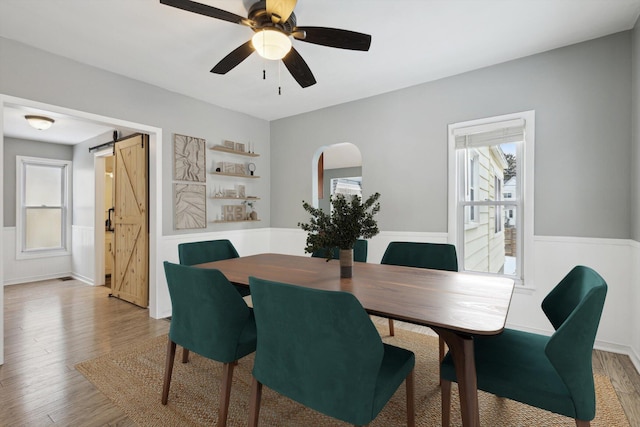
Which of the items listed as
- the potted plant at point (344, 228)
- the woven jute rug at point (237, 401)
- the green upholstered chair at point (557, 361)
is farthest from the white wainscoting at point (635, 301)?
the potted plant at point (344, 228)

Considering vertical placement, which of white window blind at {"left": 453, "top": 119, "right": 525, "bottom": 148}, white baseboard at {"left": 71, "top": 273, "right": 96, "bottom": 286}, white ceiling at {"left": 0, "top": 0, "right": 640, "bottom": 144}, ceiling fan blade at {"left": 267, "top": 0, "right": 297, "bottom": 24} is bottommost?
white baseboard at {"left": 71, "top": 273, "right": 96, "bottom": 286}

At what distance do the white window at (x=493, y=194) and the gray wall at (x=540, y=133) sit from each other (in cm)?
9

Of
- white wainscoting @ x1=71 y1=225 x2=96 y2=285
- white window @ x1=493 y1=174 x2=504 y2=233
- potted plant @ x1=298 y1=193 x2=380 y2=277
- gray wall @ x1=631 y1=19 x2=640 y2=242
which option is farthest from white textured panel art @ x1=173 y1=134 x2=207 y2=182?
gray wall @ x1=631 y1=19 x2=640 y2=242

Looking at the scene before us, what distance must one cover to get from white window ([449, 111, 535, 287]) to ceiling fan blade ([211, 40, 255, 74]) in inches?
87.4

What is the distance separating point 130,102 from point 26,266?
13.4 feet

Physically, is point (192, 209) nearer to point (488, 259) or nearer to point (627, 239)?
point (488, 259)

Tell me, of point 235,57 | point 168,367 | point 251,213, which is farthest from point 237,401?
point 251,213

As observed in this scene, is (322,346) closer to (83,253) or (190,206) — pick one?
(190,206)

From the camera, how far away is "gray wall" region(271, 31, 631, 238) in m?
2.62

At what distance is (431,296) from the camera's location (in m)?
1.54

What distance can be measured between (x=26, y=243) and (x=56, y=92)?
4.03m

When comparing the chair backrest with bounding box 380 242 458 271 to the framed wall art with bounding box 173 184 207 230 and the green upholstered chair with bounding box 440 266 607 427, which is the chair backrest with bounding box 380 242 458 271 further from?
the framed wall art with bounding box 173 184 207 230

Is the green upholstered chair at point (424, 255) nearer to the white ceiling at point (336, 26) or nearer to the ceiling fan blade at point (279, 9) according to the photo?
the white ceiling at point (336, 26)

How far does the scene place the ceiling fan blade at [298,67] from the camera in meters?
2.35
